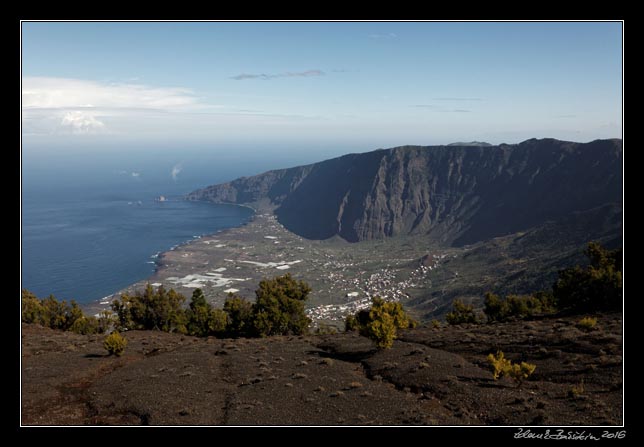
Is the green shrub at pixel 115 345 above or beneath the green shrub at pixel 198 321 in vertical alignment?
above

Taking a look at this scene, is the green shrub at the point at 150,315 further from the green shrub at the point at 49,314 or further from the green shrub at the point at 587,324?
the green shrub at the point at 587,324

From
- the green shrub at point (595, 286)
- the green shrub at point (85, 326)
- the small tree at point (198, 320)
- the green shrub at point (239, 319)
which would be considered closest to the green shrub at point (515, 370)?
the green shrub at point (595, 286)

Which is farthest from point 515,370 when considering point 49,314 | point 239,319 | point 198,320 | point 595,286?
point 49,314

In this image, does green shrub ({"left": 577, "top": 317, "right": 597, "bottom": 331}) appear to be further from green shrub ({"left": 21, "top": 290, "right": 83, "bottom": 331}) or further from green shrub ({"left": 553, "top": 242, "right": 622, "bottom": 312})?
green shrub ({"left": 21, "top": 290, "right": 83, "bottom": 331})

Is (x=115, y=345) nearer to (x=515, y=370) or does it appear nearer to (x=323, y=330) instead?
(x=515, y=370)

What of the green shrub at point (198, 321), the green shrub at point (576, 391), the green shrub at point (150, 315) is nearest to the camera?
the green shrub at point (576, 391)

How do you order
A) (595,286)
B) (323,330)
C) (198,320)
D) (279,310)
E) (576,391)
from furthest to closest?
(323,330), (198,320), (279,310), (595,286), (576,391)
